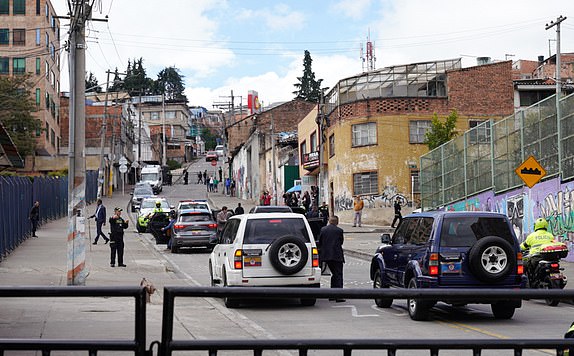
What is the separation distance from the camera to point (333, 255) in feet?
53.1

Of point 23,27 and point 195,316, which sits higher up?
point 23,27

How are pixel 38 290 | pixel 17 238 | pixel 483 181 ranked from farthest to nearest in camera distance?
pixel 483 181 < pixel 17 238 < pixel 38 290

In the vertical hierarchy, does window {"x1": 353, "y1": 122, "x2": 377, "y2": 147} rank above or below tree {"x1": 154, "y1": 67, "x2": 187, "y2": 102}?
below

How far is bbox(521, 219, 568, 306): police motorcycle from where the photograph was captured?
15.5 m

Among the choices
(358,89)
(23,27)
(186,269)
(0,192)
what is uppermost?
(23,27)

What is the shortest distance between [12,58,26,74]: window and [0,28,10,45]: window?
1.82m

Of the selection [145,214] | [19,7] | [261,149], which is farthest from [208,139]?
[145,214]

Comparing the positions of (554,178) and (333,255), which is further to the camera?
(554,178)

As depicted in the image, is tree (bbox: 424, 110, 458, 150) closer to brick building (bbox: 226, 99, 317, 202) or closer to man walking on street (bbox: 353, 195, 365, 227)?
man walking on street (bbox: 353, 195, 365, 227)

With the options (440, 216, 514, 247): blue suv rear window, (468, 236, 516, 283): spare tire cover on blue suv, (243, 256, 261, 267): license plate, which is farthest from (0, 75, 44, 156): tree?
(468, 236, 516, 283): spare tire cover on blue suv

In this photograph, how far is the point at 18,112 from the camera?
5969 centimetres

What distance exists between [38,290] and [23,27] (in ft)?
229

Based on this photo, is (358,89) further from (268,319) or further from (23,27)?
(268,319)

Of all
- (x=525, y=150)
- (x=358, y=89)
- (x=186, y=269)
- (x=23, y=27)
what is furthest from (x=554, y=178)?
(x=23, y=27)
